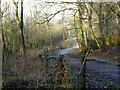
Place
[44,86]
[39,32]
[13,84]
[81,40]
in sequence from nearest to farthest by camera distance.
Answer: [44,86] → [13,84] → [81,40] → [39,32]

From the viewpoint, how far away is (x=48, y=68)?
14.3ft

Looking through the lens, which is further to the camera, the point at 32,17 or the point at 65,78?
the point at 32,17

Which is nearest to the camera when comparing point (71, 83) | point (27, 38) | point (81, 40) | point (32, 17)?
point (71, 83)

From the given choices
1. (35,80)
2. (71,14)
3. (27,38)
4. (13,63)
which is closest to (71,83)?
(35,80)

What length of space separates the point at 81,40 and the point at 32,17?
667 cm

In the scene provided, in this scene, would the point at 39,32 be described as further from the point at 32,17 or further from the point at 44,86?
the point at 44,86

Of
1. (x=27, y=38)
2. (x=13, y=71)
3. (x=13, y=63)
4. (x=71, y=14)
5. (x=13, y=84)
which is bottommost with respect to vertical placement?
(x=13, y=84)

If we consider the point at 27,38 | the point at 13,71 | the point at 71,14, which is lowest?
the point at 13,71

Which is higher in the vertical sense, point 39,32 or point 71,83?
point 39,32

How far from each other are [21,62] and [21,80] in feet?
2.68

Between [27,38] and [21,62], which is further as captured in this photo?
[27,38]

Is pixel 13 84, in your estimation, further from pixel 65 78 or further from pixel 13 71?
pixel 65 78

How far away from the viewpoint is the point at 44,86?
309 centimetres

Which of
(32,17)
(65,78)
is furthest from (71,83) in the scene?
(32,17)
